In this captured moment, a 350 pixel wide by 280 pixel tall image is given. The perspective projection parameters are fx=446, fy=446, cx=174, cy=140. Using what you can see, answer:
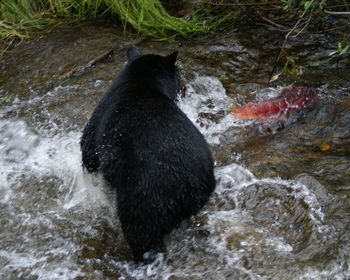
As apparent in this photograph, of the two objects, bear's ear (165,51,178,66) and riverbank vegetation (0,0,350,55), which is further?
riverbank vegetation (0,0,350,55)

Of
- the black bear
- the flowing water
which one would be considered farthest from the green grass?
the black bear

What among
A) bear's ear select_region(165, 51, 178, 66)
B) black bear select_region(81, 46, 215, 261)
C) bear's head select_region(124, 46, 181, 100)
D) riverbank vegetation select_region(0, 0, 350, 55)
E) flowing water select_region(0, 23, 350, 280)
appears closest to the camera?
black bear select_region(81, 46, 215, 261)

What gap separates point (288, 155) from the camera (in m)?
3.31

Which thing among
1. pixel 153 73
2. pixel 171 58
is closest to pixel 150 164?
pixel 153 73

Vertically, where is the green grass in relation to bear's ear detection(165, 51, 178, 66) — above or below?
below

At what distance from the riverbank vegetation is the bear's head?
1.79m

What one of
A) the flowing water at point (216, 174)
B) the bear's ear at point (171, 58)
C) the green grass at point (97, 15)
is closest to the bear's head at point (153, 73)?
the bear's ear at point (171, 58)

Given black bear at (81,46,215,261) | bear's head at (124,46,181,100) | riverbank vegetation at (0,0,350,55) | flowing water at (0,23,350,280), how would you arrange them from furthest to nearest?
riverbank vegetation at (0,0,350,55) < bear's head at (124,46,181,100) < flowing water at (0,23,350,280) < black bear at (81,46,215,261)

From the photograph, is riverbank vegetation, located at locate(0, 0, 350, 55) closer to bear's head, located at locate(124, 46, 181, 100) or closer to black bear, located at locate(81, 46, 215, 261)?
bear's head, located at locate(124, 46, 181, 100)

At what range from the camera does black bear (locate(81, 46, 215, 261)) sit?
228cm

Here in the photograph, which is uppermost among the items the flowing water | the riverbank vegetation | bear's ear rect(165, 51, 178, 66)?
bear's ear rect(165, 51, 178, 66)

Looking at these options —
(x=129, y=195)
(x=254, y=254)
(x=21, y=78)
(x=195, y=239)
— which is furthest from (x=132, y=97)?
(x=21, y=78)

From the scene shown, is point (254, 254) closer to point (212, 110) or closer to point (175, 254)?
point (175, 254)

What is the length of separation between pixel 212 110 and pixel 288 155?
0.95 m
